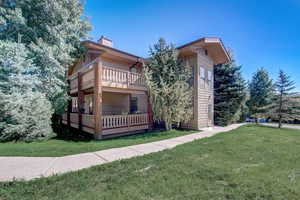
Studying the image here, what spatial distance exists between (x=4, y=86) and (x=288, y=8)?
1761 centimetres

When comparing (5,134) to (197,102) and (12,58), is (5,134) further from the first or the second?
(197,102)

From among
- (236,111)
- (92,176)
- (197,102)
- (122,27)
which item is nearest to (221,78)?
(236,111)

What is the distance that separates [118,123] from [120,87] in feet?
7.24

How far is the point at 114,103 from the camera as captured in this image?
1293cm

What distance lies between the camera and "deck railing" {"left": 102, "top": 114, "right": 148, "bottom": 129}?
849 cm

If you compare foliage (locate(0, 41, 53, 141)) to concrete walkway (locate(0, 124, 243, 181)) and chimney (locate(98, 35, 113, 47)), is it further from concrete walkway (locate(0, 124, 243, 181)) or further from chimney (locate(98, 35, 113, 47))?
chimney (locate(98, 35, 113, 47))

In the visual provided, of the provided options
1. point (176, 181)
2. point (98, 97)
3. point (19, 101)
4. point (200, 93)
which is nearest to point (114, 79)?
point (98, 97)

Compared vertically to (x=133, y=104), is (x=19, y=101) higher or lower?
higher

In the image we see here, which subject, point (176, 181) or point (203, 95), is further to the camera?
point (203, 95)

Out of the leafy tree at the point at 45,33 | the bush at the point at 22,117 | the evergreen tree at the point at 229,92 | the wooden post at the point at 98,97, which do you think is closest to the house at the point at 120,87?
the wooden post at the point at 98,97

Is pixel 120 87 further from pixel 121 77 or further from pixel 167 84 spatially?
pixel 167 84

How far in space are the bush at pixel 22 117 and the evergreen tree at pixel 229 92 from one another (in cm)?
1449

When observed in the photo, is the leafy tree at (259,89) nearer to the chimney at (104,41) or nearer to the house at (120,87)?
the house at (120,87)

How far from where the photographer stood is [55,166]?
4105mm
